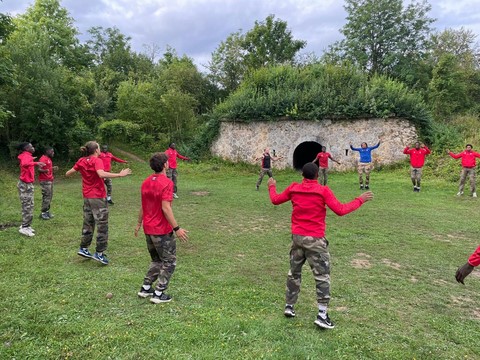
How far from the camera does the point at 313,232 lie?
4.42 m

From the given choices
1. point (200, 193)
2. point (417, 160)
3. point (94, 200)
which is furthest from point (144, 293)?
point (417, 160)

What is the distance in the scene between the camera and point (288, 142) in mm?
21000

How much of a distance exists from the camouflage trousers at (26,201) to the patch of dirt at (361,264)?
708cm

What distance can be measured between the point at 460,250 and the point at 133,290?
6650 millimetres

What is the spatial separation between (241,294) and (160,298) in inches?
46.1

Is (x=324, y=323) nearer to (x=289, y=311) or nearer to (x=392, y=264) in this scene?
(x=289, y=311)

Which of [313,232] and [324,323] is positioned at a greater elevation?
[313,232]

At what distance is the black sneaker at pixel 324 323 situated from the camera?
4.31 m

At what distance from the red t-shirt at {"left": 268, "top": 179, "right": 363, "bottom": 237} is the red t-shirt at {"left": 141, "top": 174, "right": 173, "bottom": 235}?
1.62 meters

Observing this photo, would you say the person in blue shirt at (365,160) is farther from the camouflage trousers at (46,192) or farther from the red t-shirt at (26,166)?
the red t-shirt at (26,166)

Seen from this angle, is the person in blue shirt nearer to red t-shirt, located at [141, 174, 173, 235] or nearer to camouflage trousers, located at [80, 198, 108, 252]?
camouflage trousers, located at [80, 198, 108, 252]

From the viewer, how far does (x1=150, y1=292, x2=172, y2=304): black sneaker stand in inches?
189

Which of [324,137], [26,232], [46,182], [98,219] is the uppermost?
[324,137]

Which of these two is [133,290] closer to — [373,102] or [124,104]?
[373,102]
